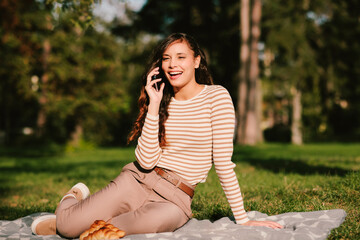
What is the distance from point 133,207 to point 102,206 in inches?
9.8

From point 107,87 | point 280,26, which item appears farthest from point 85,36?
point 280,26

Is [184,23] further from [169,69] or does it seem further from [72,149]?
[169,69]

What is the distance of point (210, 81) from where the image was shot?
3461mm

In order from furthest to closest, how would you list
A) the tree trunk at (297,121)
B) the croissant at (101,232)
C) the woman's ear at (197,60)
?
the tree trunk at (297,121)
the woman's ear at (197,60)
the croissant at (101,232)

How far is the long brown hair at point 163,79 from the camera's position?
321cm

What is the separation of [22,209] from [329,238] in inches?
139

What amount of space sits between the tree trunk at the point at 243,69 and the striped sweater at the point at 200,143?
14.1m

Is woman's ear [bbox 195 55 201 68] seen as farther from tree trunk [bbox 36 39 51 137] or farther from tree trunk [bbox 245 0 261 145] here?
tree trunk [bbox 36 39 51 137]

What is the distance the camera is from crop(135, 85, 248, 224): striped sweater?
2963 millimetres

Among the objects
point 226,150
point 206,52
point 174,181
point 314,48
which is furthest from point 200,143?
point 314,48

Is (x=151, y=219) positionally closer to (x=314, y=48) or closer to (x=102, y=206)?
(x=102, y=206)

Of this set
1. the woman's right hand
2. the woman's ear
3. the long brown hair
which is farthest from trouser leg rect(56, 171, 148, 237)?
the woman's ear

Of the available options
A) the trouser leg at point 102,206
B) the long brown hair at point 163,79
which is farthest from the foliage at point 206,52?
the trouser leg at point 102,206

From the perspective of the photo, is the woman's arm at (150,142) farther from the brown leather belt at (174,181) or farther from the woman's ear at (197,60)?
the woman's ear at (197,60)
